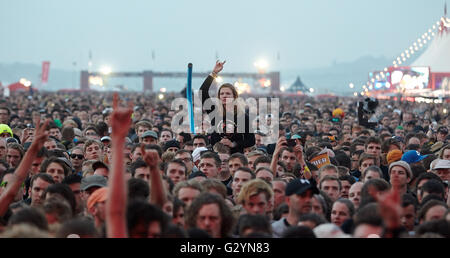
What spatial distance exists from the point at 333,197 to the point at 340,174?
155 centimetres

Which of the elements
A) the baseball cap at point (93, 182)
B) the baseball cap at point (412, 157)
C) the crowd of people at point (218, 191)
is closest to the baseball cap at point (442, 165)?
the crowd of people at point (218, 191)

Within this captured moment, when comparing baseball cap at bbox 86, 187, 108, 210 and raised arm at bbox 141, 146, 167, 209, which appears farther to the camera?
baseball cap at bbox 86, 187, 108, 210

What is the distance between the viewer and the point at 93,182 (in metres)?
7.93

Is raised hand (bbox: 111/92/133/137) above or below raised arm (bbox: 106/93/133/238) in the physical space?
above

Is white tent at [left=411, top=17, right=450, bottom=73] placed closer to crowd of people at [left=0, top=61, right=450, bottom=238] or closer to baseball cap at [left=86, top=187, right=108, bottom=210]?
crowd of people at [left=0, top=61, right=450, bottom=238]

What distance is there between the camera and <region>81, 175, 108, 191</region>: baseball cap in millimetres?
7879

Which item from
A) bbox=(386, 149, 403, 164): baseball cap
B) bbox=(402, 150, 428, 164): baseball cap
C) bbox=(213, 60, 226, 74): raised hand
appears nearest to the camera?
bbox=(213, 60, 226, 74): raised hand

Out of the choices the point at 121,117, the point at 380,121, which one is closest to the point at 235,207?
the point at 121,117

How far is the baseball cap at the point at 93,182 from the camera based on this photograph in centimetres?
788

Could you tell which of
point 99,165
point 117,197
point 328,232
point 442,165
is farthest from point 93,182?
point 442,165

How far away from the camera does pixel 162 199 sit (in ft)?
20.1

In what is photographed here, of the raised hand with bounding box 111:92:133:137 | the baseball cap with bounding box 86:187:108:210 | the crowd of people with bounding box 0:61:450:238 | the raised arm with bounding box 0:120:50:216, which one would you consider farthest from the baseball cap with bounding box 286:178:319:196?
the raised hand with bounding box 111:92:133:137

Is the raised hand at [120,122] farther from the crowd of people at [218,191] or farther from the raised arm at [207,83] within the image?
the raised arm at [207,83]
